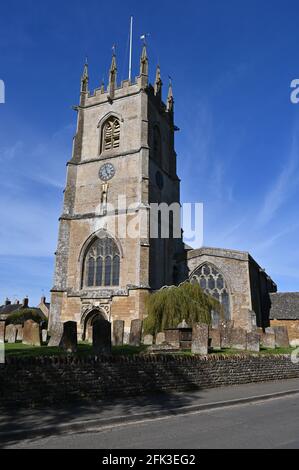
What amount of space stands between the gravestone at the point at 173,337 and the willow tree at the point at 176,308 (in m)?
3.46

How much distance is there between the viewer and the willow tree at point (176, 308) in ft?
69.2

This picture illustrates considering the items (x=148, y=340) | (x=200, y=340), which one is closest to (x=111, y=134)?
(x=148, y=340)

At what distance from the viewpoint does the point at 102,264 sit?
27.5 metres

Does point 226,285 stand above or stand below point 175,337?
above

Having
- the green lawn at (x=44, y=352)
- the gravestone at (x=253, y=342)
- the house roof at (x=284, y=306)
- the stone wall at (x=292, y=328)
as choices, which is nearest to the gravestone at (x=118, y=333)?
the green lawn at (x=44, y=352)

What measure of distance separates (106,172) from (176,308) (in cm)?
1289

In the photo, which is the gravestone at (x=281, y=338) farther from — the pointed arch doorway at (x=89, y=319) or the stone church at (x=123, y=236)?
the pointed arch doorway at (x=89, y=319)

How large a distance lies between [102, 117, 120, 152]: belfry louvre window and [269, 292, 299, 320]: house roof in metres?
17.6

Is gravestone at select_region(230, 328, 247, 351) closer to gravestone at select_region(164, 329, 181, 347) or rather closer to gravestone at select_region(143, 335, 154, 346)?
gravestone at select_region(164, 329, 181, 347)

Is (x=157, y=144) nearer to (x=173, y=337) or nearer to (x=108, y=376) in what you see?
(x=173, y=337)
